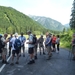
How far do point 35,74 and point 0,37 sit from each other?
14.4ft

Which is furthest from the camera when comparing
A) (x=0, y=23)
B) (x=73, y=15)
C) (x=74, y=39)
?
(x=0, y=23)

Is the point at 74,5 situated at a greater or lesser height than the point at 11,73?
greater

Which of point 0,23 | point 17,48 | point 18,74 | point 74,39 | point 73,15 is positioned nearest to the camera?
point 18,74

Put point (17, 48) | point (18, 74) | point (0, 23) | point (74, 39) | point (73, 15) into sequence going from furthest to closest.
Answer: point (0, 23)
point (73, 15)
point (74, 39)
point (17, 48)
point (18, 74)

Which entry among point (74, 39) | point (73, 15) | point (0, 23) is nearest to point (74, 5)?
point (73, 15)

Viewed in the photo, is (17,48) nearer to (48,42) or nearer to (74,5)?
(48,42)

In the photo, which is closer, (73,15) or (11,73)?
(11,73)

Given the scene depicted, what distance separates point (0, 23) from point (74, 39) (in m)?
182

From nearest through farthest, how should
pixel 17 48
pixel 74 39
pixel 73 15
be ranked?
pixel 17 48
pixel 74 39
pixel 73 15

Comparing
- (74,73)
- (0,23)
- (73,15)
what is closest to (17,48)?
(74,73)

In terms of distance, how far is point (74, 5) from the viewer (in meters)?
86.0

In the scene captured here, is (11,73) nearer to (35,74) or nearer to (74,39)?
(35,74)

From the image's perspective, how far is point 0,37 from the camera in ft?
49.6

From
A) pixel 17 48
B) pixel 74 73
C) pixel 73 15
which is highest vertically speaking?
pixel 73 15
